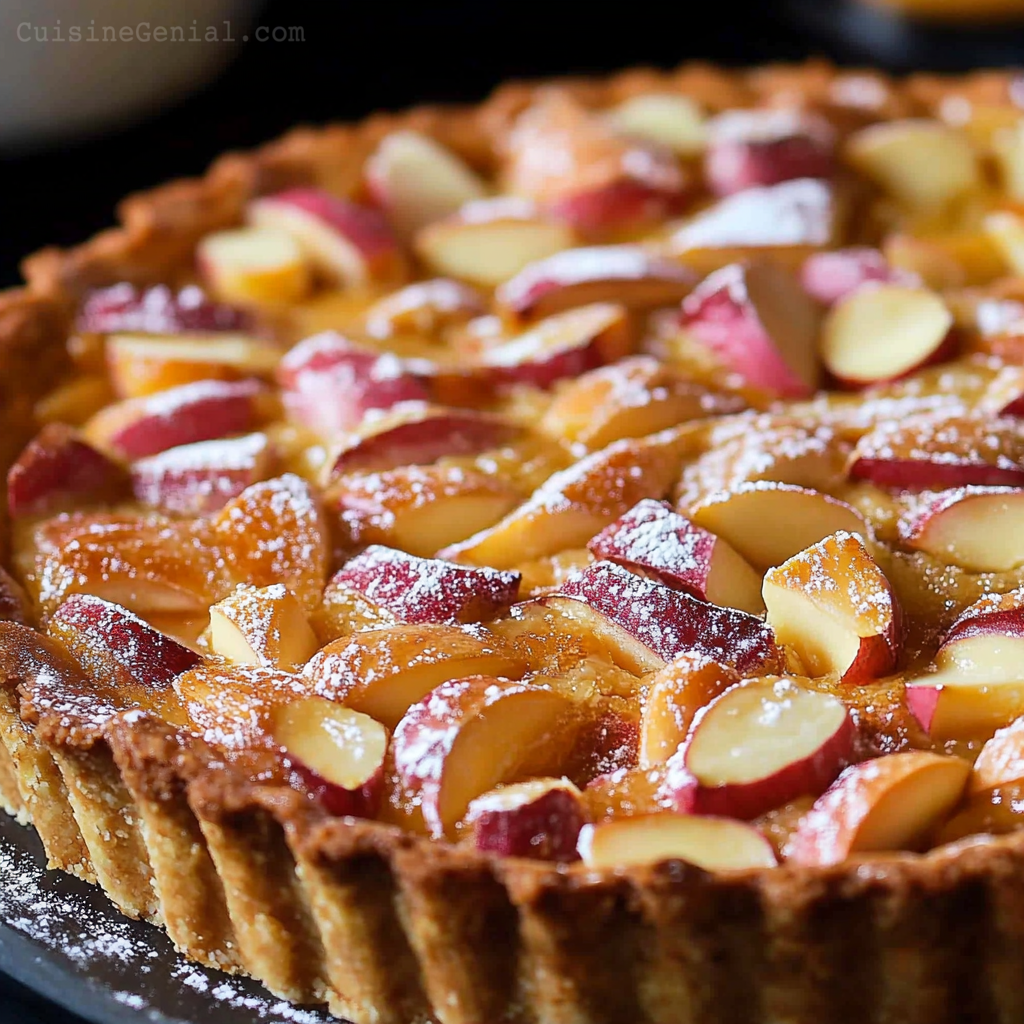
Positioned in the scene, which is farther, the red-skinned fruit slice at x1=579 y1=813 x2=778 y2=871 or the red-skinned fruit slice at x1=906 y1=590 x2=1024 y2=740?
the red-skinned fruit slice at x1=906 y1=590 x2=1024 y2=740

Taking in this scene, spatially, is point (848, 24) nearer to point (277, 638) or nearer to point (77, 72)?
point (77, 72)

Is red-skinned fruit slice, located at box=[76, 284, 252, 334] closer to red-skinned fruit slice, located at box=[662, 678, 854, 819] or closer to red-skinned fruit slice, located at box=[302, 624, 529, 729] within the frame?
red-skinned fruit slice, located at box=[302, 624, 529, 729]

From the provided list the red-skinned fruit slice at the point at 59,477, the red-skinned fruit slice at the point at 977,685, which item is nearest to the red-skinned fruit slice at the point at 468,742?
the red-skinned fruit slice at the point at 977,685

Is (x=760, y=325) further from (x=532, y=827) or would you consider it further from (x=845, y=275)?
(x=532, y=827)

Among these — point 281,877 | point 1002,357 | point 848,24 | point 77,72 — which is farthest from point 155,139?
point 281,877

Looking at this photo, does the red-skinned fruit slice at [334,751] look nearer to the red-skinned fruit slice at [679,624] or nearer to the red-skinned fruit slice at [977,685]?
the red-skinned fruit slice at [679,624]

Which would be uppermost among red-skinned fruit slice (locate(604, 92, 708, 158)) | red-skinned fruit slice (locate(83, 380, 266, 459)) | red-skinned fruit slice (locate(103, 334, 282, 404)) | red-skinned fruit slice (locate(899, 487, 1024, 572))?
red-skinned fruit slice (locate(604, 92, 708, 158))

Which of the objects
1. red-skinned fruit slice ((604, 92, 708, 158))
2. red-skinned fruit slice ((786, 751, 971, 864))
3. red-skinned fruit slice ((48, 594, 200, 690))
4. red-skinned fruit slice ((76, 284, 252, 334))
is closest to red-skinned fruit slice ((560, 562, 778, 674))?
red-skinned fruit slice ((786, 751, 971, 864))

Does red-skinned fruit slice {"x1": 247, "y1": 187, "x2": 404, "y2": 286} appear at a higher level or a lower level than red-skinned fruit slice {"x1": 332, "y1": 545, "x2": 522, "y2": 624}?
higher
